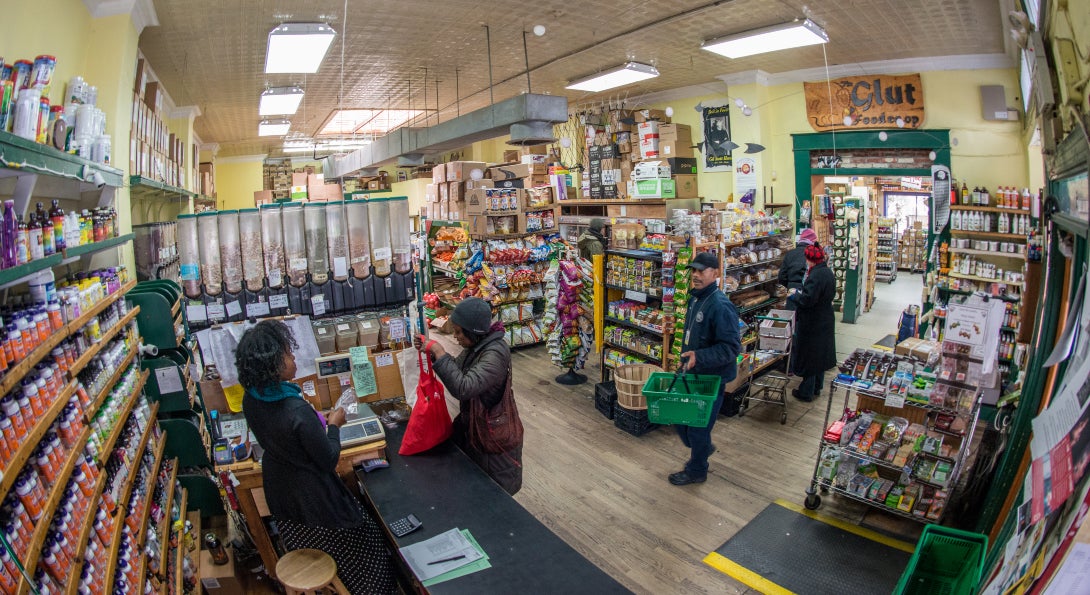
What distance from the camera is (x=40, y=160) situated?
84.6 inches

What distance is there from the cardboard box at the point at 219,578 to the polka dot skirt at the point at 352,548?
3.88ft

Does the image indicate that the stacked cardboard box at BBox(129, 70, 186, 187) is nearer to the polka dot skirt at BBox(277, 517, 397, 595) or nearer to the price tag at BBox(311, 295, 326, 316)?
the price tag at BBox(311, 295, 326, 316)

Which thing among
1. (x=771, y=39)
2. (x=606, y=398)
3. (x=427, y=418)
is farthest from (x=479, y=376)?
(x=771, y=39)

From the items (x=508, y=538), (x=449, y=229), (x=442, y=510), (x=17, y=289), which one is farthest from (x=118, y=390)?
(x=449, y=229)

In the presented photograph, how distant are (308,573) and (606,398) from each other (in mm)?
4106

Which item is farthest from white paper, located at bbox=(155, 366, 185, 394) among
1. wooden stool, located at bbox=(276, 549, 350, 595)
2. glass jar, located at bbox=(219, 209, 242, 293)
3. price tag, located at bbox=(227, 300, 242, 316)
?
wooden stool, located at bbox=(276, 549, 350, 595)

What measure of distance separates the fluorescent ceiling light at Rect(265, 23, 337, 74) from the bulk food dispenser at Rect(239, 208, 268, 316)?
6.42 feet

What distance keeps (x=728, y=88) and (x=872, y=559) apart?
7405 millimetres

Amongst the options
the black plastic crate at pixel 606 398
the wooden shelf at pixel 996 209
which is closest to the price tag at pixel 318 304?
the black plastic crate at pixel 606 398

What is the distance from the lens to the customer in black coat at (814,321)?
6.05 meters

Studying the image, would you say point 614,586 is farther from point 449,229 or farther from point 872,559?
point 449,229

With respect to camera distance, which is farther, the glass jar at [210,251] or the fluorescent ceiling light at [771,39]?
the fluorescent ceiling light at [771,39]

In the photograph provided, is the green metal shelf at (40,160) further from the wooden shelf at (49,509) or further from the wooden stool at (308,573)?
the wooden stool at (308,573)

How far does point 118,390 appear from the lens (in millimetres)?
3189
